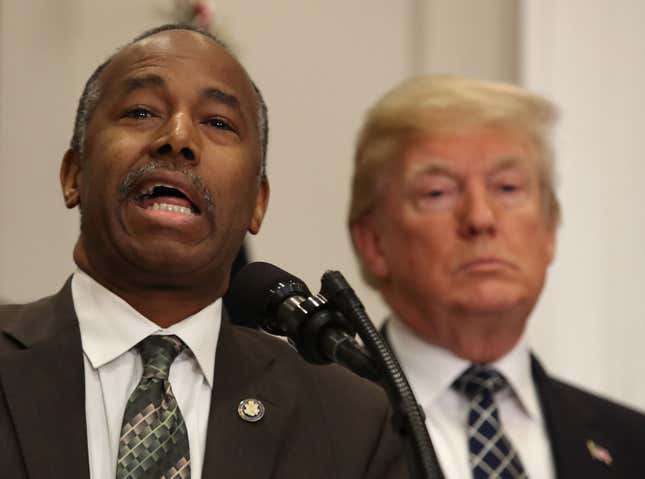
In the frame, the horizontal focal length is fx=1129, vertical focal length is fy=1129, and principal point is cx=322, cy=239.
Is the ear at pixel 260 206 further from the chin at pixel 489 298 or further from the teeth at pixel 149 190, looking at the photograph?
the chin at pixel 489 298

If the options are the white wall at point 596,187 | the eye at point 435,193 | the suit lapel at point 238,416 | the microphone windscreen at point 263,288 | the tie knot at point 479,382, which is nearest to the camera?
the microphone windscreen at point 263,288

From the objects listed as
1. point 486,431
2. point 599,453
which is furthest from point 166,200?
point 599,453

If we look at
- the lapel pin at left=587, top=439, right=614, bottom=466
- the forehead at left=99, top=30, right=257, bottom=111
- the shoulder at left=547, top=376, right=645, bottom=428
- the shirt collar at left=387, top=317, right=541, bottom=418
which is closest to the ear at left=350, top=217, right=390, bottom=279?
the shirt collar at left=387, top=317, right=541, bottom=418

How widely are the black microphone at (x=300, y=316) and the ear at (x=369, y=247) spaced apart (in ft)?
3.45

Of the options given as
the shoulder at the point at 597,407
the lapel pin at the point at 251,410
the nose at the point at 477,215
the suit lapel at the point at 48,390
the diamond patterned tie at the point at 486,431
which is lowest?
the shoulder at the point at 597,407

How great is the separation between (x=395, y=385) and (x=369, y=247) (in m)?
1.27

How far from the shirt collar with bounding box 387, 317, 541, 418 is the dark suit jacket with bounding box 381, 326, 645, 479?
3 centimetres

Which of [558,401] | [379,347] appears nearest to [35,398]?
[379,347]

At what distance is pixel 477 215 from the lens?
2.14 meters

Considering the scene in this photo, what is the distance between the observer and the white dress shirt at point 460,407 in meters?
2.04

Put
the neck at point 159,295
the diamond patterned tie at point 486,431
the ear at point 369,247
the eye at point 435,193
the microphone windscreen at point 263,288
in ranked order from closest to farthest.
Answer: the microphone windscreen at point 263,288, the neck at point 159,295, the diamond patterned tie at point 486,431, the eye at point 435,193, the ear at point 369,247

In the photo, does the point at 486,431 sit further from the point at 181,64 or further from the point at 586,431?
the point at 181,64

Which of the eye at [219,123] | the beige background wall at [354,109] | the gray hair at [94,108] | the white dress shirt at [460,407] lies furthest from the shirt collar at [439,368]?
the eye at [219,123]

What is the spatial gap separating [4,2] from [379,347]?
157 centimetres
